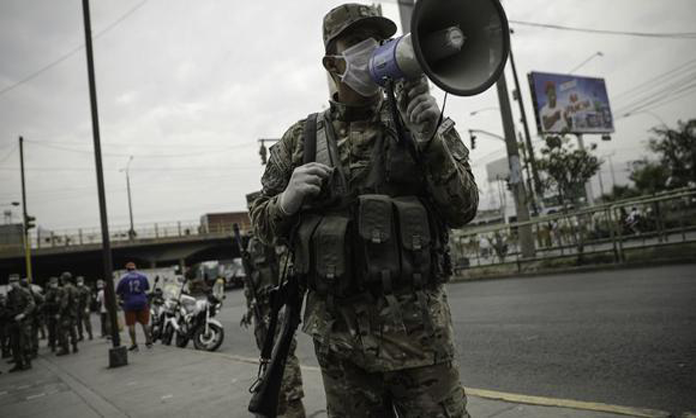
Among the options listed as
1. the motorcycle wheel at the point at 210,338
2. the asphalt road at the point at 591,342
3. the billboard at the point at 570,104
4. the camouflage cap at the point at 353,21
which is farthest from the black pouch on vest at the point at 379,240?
the billboard at the point at 570,104

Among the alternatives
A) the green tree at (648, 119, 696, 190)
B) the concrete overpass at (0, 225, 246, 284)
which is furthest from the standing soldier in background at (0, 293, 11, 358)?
the green tree at (648, 119, 696, 190)

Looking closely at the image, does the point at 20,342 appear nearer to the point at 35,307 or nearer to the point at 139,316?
the point at 35,307

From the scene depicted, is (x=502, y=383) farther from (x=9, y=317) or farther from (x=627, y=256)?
(x=9, y=317)

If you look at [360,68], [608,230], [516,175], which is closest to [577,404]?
[360,68]

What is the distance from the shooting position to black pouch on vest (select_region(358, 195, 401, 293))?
144cm

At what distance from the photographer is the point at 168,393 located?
5004 mm

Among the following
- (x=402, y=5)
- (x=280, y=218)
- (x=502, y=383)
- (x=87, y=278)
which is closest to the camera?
(x=280, y=218)

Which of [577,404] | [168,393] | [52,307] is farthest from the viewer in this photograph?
[52,307]

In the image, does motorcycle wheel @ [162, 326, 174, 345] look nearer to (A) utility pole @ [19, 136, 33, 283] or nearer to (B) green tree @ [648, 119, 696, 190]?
(A) utility pole @ [19, 136, 33, 283]

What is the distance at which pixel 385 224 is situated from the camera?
144 cm

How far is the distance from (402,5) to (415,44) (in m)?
5.52

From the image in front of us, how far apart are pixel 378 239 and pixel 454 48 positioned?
58 centimetres

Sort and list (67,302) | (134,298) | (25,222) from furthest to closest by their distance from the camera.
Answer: (25,222)
(67,302)
(134,298)

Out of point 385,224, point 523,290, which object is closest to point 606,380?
point 385,224
